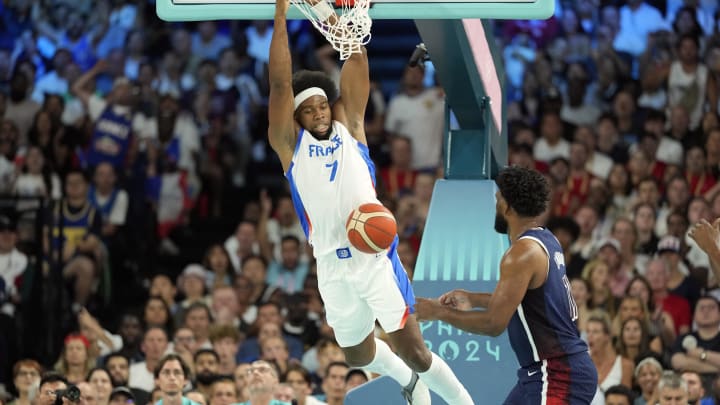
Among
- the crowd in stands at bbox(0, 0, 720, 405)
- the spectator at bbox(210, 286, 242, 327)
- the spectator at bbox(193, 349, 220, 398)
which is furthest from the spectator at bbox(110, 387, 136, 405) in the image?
the spectator at bbox(210, 286, 242, 327)

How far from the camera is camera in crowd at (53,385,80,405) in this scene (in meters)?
9.35

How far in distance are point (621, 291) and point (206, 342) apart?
3743 millimetres

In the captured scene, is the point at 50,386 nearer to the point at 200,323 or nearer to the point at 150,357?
the point at 150,357

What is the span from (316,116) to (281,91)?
32cm

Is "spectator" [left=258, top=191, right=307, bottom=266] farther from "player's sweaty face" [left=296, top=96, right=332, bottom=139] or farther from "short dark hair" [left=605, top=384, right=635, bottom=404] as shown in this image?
"player's sweaty face" [left=296, top=96, right=332, bottom=139]

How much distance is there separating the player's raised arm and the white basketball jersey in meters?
0.08

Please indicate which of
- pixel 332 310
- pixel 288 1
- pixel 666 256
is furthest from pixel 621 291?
pixel 288 1

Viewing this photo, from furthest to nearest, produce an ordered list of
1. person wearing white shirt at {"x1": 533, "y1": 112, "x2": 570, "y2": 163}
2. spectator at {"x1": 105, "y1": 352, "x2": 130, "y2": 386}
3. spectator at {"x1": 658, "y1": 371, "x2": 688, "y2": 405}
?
person wearing white shirt at {"x1": 533, "y1": 112, "x2": 570, "y2": 163} < spectator at {"x1": 105, "y1": 352, "x2": 130, "y2": 386} < spectator at {"x1": 658, "y1": 371, "x2": 688, "y2": 405}

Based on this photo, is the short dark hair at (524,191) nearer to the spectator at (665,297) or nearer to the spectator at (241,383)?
the spectator at (241,383)

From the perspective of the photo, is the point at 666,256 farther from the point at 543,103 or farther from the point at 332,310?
the point at 332,310

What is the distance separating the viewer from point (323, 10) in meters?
7.22

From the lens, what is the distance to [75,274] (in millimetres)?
14008

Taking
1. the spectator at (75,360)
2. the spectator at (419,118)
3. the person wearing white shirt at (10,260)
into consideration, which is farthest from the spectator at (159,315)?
the spectator at (419,118)

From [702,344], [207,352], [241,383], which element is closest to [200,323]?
[207,352]
